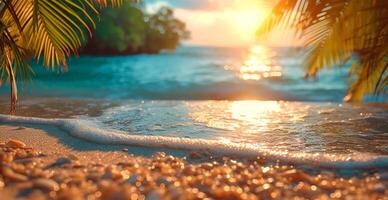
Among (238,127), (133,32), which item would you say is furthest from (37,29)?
(133,32)

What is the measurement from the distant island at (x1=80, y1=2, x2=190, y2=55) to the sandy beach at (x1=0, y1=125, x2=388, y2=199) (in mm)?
29842

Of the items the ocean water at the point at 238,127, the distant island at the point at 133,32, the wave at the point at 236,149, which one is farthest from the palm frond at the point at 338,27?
the distant island at the point at 133,32

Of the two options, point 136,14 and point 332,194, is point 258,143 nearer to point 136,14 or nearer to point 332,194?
point 332,194

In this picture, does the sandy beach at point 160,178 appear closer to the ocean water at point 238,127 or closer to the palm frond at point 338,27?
the ocean water at point 238,127

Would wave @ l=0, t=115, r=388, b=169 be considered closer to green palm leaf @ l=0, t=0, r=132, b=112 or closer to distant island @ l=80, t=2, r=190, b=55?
green palm leaf @ l=0, t=0, r=132, b=112

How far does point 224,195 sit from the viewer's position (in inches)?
117

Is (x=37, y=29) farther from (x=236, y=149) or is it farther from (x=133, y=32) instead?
(x=133, y=32)

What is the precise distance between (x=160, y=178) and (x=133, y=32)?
41.0 m

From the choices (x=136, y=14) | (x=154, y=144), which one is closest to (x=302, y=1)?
(x=154, y=144)

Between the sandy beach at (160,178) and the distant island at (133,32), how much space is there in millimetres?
29842

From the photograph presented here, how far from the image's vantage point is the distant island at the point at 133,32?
4003 cm

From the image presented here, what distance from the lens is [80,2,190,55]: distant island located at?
40.0 metres

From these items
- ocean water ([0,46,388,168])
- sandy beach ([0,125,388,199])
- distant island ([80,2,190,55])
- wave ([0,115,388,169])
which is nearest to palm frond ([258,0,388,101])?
ocean water ([0,46,388,168])

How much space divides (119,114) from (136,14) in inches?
1520
